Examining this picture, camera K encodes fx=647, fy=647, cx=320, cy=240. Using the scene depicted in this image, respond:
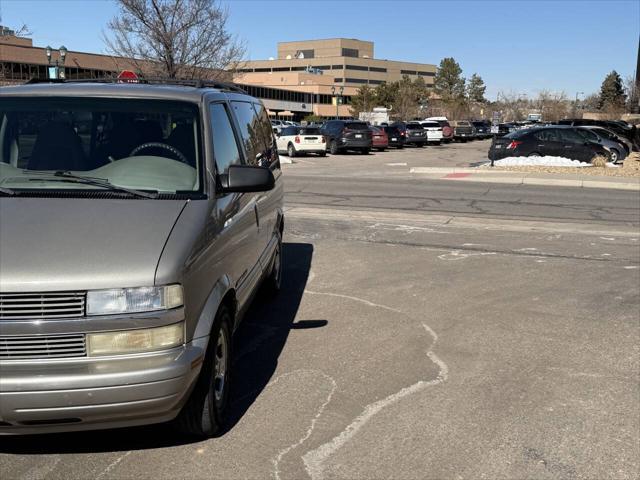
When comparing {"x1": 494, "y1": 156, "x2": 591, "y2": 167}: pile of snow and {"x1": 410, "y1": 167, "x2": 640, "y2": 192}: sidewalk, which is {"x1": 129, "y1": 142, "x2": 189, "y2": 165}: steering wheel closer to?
{"x1": 410, "y1": 167, "x2": 640, "y2": 192}: sidewalk

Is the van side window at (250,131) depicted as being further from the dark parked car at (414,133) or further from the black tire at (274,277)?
the dark parked car at (414,133)

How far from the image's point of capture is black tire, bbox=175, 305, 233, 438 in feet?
11.6

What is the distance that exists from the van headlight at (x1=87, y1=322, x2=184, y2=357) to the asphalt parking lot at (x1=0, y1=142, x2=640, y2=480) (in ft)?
2.45

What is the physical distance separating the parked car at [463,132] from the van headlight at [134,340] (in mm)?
51016

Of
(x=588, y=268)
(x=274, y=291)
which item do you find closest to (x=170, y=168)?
(x=274, y=291)

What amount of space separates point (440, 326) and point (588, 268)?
3.45m

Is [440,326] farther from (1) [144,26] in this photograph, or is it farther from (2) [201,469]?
(1) [144,26]

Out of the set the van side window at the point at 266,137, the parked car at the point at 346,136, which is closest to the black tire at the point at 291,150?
the parked car at the point at 346,136

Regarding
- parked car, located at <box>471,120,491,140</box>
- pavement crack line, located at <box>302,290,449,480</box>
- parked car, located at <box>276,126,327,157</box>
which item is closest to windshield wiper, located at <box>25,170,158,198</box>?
pavement crack line, located at <box>302,290,449,480</box>

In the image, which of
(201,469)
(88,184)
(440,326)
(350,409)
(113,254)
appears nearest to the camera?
(113,254)

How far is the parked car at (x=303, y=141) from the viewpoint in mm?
31467

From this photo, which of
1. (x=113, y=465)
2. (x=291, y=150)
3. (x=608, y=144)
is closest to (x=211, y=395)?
(x=113, y=465)

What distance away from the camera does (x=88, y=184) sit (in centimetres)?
387

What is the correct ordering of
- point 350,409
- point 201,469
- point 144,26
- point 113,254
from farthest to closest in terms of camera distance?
point 144,26 < point 350,409 < point 201,469 < point 113,254
